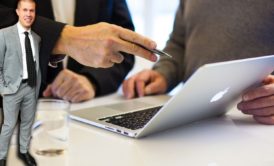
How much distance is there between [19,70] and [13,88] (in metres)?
0.02

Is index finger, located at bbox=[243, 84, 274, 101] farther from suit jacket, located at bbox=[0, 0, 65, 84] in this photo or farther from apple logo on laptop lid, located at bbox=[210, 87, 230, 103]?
suit jacket, located at bbox=[0, 0, 65, 84]

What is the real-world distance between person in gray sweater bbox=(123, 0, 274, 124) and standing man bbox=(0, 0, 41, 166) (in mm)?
736

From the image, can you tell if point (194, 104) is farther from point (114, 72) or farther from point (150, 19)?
point (150, 19)

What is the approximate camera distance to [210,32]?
1338mm

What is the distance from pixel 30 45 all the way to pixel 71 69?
72cm

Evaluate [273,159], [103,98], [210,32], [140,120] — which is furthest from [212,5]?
[273,159]

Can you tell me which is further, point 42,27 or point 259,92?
point 259,92

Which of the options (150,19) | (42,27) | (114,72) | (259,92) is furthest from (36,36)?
(150,19)

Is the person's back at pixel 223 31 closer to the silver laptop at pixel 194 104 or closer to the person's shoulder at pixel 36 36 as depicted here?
the silver laptop at pixel 194 104

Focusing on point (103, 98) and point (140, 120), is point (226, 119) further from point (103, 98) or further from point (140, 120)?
point (103, 98)

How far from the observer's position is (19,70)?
1.65 ft

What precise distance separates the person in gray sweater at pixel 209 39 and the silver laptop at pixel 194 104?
0.24 metres

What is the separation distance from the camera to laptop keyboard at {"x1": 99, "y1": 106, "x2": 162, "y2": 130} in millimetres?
882

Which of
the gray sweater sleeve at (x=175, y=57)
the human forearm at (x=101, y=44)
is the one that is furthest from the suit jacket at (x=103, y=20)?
the human forearm at (x=101, y=44)
